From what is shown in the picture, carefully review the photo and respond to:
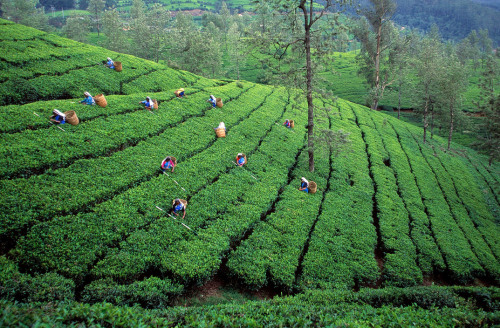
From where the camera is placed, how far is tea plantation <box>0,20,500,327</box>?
732 cm

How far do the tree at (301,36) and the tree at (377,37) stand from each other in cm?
3018

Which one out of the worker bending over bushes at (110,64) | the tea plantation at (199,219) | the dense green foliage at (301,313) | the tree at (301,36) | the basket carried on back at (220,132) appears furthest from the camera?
the worker bending over bushes at (110,64)

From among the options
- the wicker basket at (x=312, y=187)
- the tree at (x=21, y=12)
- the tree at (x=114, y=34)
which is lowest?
the wicker basket at (x=312, y=187)

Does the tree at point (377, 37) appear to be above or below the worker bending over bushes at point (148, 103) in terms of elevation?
above

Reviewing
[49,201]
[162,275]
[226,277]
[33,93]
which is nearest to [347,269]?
[226,277]

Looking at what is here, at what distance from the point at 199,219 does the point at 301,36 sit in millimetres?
12279

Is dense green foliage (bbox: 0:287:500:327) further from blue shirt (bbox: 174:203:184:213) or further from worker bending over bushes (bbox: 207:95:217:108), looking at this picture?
worker bending over bushes (bbox: 207:95:217:108)

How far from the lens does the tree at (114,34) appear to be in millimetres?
48938

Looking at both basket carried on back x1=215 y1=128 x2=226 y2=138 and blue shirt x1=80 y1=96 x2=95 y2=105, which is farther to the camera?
basket carried on back x1=215 y1=128 x2=226 y2=138

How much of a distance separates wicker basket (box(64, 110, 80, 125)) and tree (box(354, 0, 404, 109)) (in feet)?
133

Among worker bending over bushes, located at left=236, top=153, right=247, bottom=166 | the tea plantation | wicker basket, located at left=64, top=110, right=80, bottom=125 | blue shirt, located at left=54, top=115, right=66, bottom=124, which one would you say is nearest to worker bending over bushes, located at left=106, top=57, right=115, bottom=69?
the tea plantation

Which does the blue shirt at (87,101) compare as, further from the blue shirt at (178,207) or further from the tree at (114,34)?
the tree at (114,34)

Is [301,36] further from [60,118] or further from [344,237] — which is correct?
[60,118]

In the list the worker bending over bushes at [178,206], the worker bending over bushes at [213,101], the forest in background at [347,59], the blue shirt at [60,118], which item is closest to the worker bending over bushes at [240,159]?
the forest in background at [347,59]
